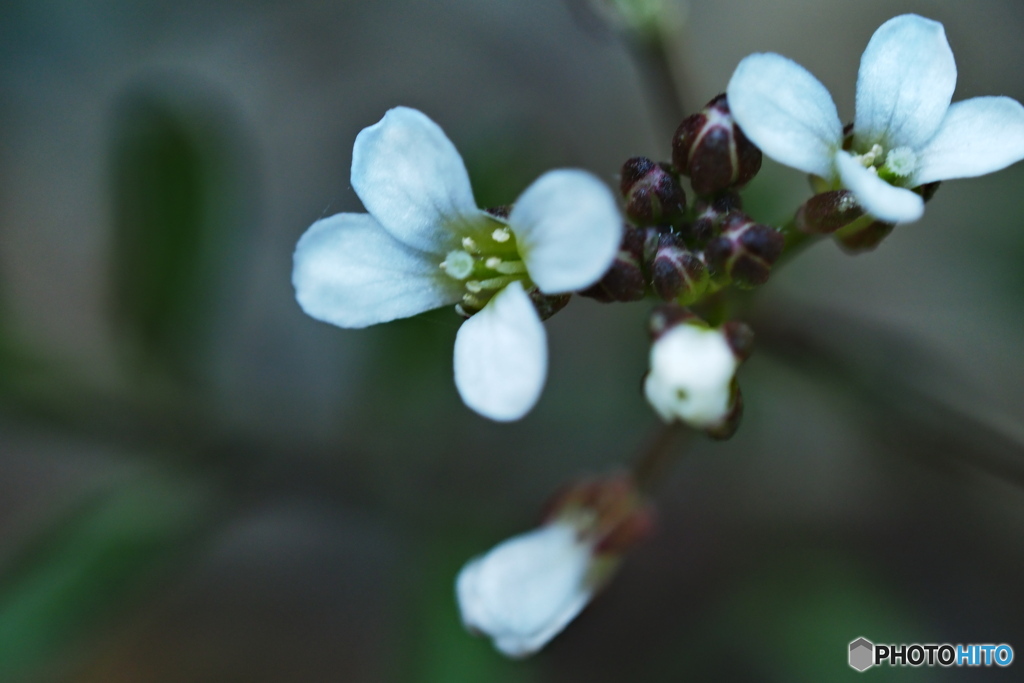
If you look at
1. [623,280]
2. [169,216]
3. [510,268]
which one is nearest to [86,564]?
[169,216]

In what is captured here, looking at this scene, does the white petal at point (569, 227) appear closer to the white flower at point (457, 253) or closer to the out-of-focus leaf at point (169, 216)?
the white flower at point (457, 253)

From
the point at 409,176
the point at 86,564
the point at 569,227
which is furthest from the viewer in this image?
the point at 86,564

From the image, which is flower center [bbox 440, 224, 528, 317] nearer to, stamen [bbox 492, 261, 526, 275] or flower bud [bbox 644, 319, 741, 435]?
stamen [bbox 492, 261, 526, 275]

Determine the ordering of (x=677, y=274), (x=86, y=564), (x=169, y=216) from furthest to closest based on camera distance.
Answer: (x=169, y=216)
(x=86, y=564)
(x=677, y=274)

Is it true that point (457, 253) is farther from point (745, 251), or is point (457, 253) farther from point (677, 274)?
point (745, 251)

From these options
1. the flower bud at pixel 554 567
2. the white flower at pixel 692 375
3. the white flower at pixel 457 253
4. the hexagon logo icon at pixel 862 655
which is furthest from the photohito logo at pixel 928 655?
the white flower at pixel 457 253

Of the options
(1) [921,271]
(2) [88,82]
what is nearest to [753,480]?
(1) [921,271]

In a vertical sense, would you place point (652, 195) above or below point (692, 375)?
above
